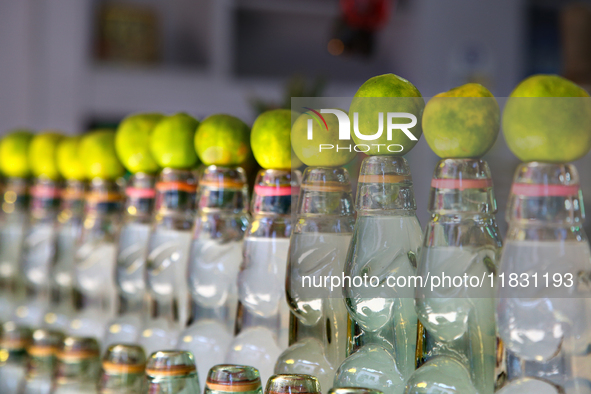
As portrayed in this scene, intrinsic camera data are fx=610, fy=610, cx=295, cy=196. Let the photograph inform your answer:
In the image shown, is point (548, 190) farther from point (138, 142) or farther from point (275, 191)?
Result: point (138, 142)

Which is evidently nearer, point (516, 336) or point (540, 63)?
point (516, 336)

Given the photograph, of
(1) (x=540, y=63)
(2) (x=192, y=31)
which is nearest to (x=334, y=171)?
(2) (x=192, y=31)

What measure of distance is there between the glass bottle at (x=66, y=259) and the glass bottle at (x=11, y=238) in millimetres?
80

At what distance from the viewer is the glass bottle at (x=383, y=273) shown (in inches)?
13.4

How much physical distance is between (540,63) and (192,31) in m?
1.74

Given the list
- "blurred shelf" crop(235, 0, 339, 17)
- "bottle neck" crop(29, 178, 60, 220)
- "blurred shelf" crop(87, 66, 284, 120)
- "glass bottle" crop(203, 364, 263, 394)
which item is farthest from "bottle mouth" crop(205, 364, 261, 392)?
"blurred shelf" crop(235, 0, 339, 17)

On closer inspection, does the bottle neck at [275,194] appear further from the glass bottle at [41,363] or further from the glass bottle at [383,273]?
the glass bottle at [41,363]

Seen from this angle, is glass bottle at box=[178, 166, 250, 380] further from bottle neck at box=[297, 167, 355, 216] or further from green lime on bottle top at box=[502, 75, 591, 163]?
green lime on bottle top at box=[502, 75, 591, 163]

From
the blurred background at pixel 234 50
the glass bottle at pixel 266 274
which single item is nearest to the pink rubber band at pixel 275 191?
the glass bottle at pixel 266 274

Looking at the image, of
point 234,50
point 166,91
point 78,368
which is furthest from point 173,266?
point 234,50

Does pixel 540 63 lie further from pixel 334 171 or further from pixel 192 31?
pixel 334 171

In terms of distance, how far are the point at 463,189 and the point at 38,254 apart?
55 centimetres

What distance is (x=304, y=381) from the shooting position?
0.32 m

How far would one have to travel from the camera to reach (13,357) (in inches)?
23.0
